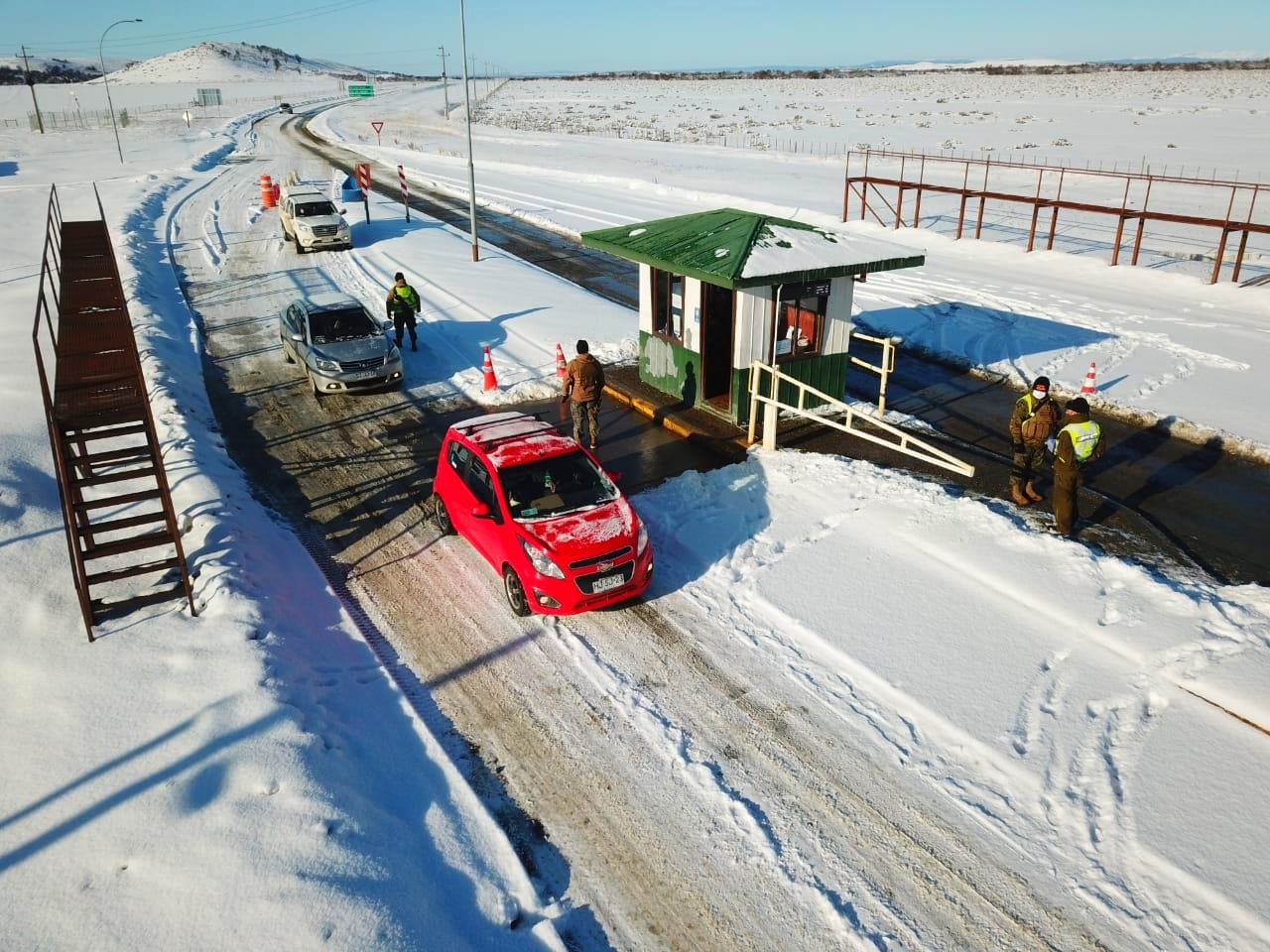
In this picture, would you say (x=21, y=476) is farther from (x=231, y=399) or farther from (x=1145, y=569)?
(x=1145, y=569)

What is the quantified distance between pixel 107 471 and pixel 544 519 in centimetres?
678

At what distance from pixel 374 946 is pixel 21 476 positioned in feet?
29.1

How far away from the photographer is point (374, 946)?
17.7 ft

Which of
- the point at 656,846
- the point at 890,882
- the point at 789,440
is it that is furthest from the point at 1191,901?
the point at 789,440

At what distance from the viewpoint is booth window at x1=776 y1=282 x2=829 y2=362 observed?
13867 mm

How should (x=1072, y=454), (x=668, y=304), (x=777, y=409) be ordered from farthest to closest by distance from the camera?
(x=668, y=304) < (x=777, y=409) < (x=1072, y=454)

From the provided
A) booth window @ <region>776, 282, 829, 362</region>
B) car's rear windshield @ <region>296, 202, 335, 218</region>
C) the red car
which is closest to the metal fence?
car's rear windshield @ <region>296, 202, 335, 218</region>

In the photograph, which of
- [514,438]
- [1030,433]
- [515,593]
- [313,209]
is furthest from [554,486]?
[313,209]

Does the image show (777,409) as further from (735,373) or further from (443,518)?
(443,518)

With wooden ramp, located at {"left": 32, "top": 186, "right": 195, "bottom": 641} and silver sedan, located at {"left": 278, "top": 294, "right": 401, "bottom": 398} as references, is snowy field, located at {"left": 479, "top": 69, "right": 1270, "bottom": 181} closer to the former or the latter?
silver sedan, located at {"left": 278, "top": 294, "right": 401, "bottom": 398}

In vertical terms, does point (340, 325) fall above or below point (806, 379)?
above

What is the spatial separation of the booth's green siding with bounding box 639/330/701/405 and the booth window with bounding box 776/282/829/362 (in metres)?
1.50

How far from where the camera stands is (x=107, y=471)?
11773mm

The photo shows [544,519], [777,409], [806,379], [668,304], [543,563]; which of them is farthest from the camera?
[668,304]
